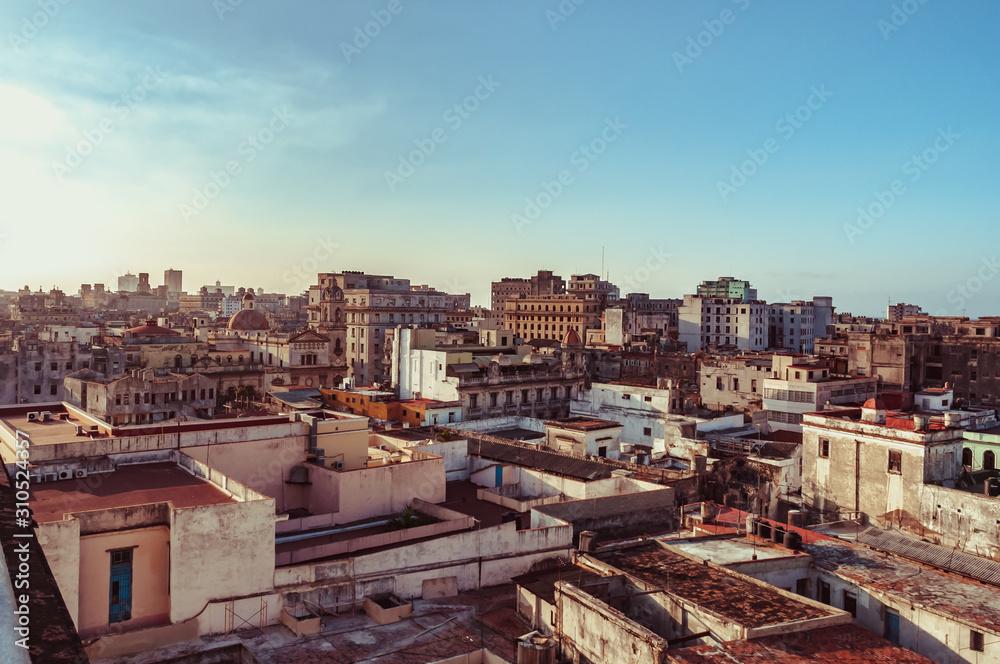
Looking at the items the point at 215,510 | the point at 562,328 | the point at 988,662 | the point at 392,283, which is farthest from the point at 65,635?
the point at 392,283

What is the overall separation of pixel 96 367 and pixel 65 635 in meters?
71.2

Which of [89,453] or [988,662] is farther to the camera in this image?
[89,453]

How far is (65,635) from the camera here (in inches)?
202

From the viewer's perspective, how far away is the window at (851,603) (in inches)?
830

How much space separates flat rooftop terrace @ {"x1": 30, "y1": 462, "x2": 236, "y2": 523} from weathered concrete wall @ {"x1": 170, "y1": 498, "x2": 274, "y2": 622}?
3.07 ft

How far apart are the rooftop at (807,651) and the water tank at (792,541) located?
18.8 feet

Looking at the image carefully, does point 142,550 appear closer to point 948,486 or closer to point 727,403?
point 948,486

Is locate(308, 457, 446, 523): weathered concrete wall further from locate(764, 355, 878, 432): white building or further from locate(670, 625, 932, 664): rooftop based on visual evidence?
locate(764, 355, 878, 432): white building

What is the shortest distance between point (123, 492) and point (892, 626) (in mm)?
21498

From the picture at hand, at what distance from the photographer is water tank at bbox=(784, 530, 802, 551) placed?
932 inches

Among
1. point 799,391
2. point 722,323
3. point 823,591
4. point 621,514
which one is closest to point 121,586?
point 621,514

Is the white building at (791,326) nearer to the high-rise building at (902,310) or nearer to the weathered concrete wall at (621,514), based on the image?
the high-rise building at (902,310)

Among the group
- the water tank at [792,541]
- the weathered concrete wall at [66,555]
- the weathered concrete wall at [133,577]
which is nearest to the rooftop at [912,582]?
the water tank at [792,541]

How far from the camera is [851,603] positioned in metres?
21.2
